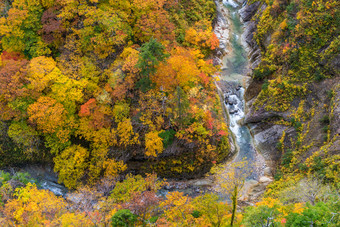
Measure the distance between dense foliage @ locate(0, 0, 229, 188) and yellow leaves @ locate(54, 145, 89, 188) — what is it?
11 cm

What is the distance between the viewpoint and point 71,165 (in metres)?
26.6

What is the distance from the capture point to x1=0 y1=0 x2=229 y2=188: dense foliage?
84.8 ft

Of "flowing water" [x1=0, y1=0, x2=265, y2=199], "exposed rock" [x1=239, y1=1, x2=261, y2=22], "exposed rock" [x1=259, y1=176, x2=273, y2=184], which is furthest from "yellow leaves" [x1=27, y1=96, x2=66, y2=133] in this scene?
"exposed rock" [x1=239, y1=1, x2=261, y2=22]

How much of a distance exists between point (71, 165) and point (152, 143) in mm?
9578

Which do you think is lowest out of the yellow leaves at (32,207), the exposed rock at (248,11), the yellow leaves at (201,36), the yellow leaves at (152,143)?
the yellow leaves at (32,207)

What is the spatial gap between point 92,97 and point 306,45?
2977cm

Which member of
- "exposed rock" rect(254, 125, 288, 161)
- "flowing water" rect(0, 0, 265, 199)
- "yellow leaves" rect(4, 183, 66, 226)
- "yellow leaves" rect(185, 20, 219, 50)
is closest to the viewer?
"yellow leaves" rect(4, 183, 66, 226)

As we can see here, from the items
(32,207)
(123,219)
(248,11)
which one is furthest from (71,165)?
(248,11)

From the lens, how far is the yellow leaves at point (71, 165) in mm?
26703

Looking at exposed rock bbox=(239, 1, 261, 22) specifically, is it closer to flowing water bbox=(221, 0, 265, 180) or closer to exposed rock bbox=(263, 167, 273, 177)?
flowing water bbox=(221, 0, 265, 180)

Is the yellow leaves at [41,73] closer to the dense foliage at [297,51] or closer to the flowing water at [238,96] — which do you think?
the flowing water at [238,96]

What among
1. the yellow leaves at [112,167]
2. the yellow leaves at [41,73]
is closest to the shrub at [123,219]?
the yellow leaves at [112,167]

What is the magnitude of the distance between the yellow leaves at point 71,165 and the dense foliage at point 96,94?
0.37 ft

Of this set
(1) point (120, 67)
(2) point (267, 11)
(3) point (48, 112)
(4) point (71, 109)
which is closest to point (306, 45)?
(2) point (267, 11)
